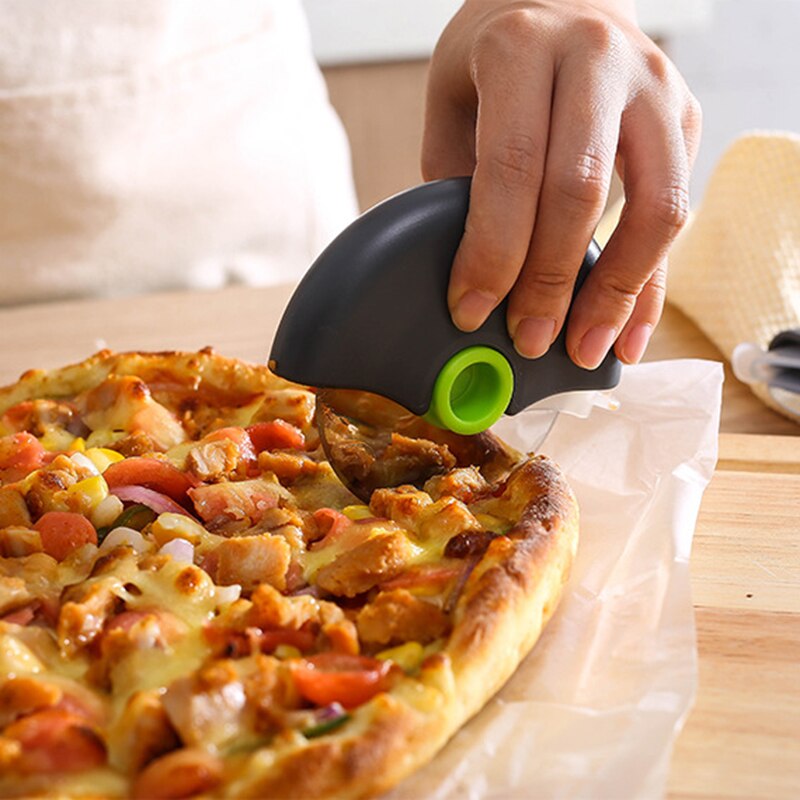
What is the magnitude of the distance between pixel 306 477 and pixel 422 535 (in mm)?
257

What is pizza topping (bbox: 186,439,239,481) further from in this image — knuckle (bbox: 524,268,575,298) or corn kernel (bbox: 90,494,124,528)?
knuckle (bbox: 524,268,575,298)

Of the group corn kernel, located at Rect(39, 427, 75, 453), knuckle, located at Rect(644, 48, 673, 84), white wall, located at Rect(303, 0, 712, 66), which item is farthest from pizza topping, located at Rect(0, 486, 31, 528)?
white wall, located at Rect(303, 0, 712, 66)

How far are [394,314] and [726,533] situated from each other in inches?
23.7

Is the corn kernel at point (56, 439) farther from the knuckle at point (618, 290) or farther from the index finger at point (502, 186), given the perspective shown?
the knuckle at point (618, 290)

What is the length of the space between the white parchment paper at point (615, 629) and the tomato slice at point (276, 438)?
34 cm

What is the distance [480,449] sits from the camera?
1.75m

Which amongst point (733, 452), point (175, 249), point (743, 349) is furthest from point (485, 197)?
point (175, 249)

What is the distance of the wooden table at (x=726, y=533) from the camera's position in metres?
1.31

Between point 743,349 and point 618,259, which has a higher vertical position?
point 618,259

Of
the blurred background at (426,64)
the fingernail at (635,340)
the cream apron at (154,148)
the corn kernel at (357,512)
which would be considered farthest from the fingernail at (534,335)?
the blurred background at (426,64)

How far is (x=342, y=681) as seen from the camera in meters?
1.23

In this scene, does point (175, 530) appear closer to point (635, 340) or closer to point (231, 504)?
point (231, 504)

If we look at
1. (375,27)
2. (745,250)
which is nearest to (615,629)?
(745,250)

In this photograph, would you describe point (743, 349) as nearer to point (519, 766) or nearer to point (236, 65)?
point (519, 766)
